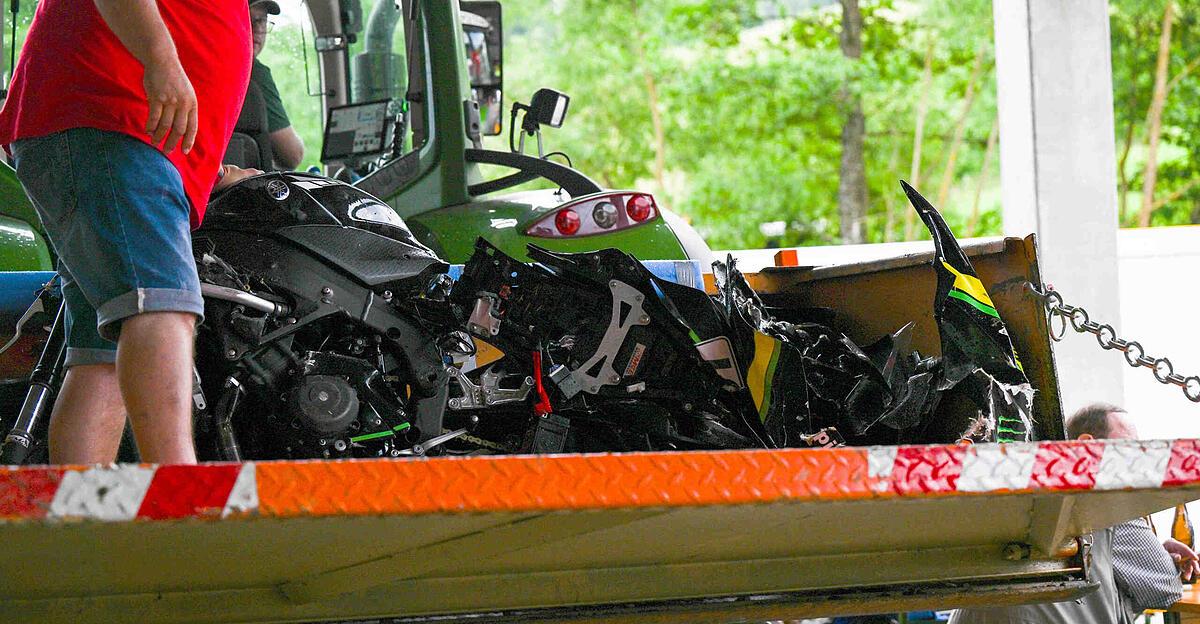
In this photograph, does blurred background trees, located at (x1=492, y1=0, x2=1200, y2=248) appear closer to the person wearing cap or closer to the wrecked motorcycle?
Result: the person wearing cap

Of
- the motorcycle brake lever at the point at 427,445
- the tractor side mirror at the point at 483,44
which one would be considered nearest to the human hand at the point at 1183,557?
the tractor side mirror at the point at 483,44

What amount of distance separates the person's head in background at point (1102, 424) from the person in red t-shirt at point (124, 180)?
10.8 feet

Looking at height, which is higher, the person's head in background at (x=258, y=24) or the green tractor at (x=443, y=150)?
the person's head in background at (x=258, y=24)

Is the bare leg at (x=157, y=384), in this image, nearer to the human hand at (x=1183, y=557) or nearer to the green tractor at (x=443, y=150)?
the green tractor at (x=443, y=150)

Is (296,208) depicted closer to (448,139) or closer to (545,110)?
(545,110)

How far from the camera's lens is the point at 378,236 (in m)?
2.85

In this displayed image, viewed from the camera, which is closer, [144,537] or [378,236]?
[144,537]

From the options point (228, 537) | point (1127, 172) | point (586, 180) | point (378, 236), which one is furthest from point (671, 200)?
point (228, 537)

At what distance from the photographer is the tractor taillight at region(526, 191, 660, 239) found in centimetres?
368

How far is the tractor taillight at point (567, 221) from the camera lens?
3.74 metres

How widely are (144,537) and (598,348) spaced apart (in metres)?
1.31

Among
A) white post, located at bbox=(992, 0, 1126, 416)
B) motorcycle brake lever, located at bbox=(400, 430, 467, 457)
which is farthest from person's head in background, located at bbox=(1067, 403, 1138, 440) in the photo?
white post, located at bbox=(992, 0, 1126, 416)

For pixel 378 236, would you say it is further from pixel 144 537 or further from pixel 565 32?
pixel 565 32

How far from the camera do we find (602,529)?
6.19 ft
